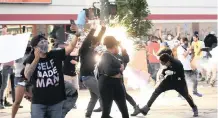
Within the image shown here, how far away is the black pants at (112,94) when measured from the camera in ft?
24.2

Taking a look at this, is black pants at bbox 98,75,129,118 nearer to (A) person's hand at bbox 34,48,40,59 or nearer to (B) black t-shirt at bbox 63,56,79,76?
(A) person's hand at bbox 34,48,40,59

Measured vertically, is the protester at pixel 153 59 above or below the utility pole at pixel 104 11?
below

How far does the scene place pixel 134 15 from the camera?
16266 millimetres

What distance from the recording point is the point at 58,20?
78.9 ft

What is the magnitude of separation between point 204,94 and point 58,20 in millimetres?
11789

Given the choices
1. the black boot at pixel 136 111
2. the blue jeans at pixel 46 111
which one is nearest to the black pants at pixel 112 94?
the blue jeans at pixel 46 111

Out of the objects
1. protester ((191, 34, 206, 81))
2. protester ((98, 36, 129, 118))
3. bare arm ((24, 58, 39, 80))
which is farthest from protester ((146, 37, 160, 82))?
bare arm ((24, 58, 39, 80))

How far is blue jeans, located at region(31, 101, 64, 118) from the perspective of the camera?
5703 millimetres

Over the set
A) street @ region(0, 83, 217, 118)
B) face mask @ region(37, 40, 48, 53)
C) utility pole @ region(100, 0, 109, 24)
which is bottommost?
street @ region(0, 83, 217, 118)

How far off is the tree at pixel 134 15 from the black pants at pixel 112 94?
849cm

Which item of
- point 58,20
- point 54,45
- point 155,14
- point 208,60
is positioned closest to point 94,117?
point 54,45

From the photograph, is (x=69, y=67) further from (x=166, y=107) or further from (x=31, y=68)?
(x=31, y=68)

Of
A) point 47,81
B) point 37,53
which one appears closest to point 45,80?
point 47,81

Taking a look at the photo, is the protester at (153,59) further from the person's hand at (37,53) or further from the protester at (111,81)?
the person's hand at (37,53)
